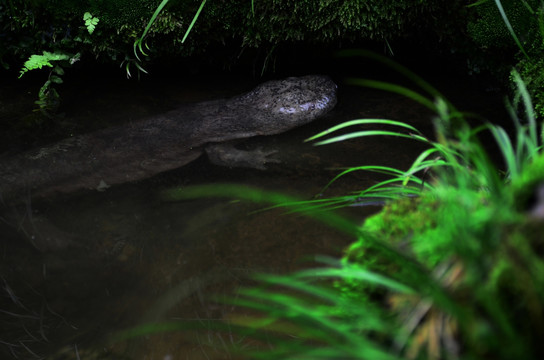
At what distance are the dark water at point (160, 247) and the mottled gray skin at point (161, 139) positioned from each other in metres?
0.11

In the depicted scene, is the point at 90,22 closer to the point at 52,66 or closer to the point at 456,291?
the point at 52,66

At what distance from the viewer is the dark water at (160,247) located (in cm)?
181

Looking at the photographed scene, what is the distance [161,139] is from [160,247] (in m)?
0.93

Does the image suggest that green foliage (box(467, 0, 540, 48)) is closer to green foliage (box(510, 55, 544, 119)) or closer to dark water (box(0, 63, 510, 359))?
green foliage (box(510, 55, 544, 119))

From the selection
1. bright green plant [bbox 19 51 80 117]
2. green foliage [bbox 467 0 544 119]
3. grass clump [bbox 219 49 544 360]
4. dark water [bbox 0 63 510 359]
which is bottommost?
dark water [bbox 0 63 510 359]

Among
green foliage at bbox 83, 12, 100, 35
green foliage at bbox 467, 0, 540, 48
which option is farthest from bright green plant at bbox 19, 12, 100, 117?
green foliage at bbox 467, 0, 540, 48

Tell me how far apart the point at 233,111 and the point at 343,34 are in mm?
892

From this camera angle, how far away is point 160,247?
2.16 meters

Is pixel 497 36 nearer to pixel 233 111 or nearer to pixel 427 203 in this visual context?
pixel 233 111

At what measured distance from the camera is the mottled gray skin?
8.46 ft

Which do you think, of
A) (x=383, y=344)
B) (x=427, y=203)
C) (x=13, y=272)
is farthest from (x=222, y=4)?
(x=383, y=344)

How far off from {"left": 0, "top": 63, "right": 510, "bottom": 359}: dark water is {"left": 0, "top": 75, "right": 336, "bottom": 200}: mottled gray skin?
0.11 meters

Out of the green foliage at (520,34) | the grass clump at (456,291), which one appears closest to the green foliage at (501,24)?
the green foliage at (520,34)

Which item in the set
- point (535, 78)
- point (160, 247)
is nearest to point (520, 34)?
point (535, 78)
